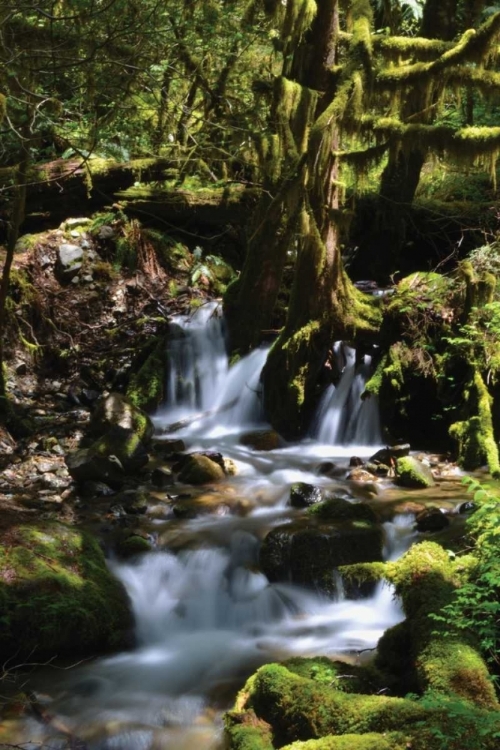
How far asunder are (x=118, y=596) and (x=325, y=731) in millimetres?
2577

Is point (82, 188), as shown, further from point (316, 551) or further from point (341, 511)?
point (316, 551)

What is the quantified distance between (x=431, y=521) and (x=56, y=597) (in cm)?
332

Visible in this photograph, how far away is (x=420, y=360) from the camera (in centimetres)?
873

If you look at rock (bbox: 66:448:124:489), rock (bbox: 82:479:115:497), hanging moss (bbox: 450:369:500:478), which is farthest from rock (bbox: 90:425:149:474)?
hanging moss (bbox: 450:369:500:478)

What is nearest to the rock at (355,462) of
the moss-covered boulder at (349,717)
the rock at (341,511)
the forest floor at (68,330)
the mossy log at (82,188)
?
the rock at (341,511)

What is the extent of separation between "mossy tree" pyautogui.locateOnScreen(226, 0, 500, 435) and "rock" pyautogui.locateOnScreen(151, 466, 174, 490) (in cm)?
226

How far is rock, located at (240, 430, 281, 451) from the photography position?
9.30 m

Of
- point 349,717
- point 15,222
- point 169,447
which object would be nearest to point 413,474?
point 169,447

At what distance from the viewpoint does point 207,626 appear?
5.55 metres

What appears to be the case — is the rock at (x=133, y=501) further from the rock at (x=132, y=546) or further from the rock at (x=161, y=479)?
the rock at (x=132, y=546)

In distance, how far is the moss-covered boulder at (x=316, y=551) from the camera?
18.9 feet

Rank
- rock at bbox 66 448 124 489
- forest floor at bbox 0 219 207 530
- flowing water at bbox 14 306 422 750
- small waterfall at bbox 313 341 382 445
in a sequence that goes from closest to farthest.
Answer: flowing water at bbox 14 306 422 750, rock at bbox 66 448 124 489, forest floor at bbox 0 219 207 530, small waterfall at bbox 313 341 382 445

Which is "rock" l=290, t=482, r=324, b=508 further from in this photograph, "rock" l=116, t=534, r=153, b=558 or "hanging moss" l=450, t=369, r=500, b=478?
"hanging moss" l=450, t=369, r=500, b=478

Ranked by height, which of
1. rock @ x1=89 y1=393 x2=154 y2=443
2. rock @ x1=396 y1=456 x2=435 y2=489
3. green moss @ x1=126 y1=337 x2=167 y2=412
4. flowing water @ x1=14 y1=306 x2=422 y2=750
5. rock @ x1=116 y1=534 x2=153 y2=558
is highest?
green moss @ x1=126 y1=337 x2=167 y2=412
